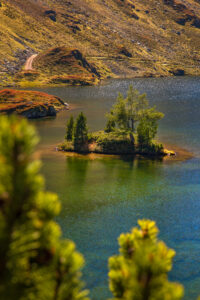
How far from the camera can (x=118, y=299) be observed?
323 inches

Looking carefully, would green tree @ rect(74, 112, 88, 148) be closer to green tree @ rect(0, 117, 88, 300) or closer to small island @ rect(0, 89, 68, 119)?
small island @ rect(0, 89, 68, 119)

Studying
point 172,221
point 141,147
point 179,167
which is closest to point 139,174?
point 179,167

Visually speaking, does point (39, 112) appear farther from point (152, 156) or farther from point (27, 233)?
point (27, 233)

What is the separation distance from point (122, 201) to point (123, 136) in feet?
96.2

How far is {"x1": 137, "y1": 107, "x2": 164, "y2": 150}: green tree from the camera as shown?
74.8 metres

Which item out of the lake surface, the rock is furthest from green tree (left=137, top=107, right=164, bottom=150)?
the rock

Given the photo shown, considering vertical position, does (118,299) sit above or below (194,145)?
above

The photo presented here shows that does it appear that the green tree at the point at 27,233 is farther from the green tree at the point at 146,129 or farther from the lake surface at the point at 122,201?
the green tree at the point at 146,129

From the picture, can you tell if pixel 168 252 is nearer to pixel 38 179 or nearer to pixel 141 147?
pixel 38 179

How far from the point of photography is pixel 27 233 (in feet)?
20.6

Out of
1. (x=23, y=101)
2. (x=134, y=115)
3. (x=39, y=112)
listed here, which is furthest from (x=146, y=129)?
(x=23, y=101)

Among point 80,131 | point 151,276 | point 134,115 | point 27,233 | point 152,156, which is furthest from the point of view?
point 134,115

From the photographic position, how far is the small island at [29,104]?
11950 cm

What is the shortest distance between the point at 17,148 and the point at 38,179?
686 millimetres
